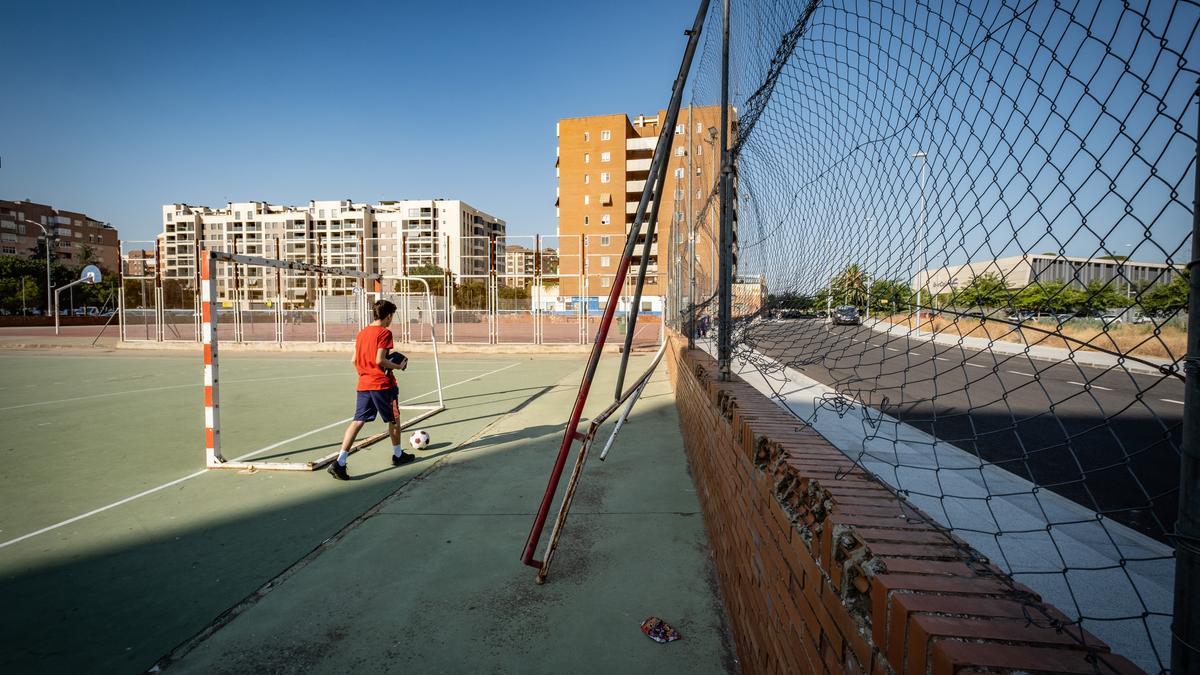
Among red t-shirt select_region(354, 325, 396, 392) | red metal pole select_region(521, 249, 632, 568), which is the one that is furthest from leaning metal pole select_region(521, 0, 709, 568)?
red t-shirt select_region(354, 325, 396, 392)

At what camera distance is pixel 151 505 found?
479 centimetres

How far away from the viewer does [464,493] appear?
16.3ft

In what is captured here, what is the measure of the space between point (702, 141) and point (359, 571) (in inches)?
236

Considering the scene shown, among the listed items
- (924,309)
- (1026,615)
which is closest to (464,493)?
(924,309)

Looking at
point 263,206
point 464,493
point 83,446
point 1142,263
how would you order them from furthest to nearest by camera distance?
point 263,206 → point 83,446 → point 464,493 → point 1142,263

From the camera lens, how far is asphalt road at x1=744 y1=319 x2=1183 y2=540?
2155 mm

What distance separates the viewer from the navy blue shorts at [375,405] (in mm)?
5676

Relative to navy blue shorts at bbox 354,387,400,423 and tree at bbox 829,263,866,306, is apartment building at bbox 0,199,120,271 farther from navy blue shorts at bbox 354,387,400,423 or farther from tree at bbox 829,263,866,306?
tree at bbox 829,263,866,306

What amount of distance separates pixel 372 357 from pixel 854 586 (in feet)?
17.0

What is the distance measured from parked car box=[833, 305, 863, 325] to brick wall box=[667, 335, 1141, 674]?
2.23ft

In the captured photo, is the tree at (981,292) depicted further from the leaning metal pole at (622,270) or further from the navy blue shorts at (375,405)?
the navy blue shorts at (375,405)

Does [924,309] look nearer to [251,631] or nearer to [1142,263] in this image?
[1142,263]

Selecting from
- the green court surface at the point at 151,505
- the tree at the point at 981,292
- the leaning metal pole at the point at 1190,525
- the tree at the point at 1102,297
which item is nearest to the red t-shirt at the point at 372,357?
the green court surface at the point at 151,505

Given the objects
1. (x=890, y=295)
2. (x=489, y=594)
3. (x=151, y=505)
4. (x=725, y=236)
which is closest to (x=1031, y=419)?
(x=890, y=295)
